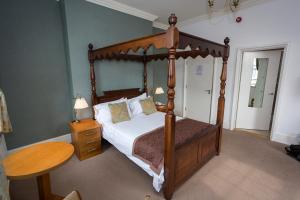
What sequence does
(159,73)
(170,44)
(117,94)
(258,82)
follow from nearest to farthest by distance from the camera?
1. (170,44)
2. (117,94)
3. (258,82)
4. (159,73)

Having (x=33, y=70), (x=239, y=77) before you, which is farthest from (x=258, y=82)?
(x=33, y=70)

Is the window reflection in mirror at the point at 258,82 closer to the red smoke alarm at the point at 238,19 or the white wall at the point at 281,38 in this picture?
the white wall at the point at 281,38

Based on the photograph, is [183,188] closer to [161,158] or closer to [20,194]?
[161,158]

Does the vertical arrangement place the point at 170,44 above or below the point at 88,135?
above

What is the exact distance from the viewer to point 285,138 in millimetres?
3129

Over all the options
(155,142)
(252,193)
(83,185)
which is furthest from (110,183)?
(252,193)

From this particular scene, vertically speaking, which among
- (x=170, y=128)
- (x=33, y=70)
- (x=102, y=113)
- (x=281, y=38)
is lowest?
(x=102, y=113)

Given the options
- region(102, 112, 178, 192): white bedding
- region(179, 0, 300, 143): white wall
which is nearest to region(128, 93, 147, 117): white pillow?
region(102, 112, 178, 192): white bedding

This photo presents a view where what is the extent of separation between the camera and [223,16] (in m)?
3.68

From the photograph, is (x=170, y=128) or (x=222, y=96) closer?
(x=170, y=128)

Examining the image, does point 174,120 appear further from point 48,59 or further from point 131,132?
point 48,59

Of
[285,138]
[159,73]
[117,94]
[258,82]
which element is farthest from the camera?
[159,73]

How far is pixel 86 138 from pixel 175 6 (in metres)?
3.28

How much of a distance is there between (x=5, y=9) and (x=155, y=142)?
3051 millimetres
